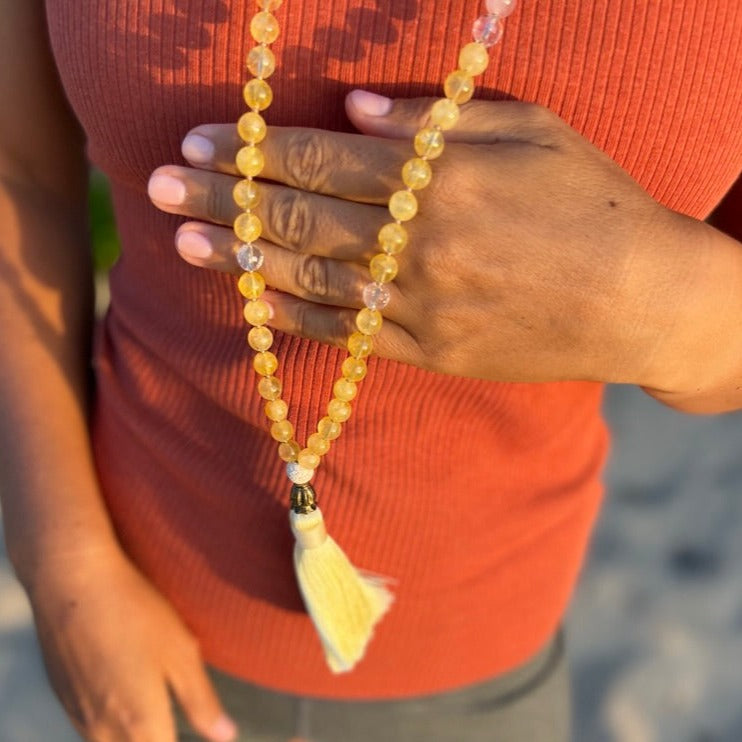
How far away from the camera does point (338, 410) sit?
736mm

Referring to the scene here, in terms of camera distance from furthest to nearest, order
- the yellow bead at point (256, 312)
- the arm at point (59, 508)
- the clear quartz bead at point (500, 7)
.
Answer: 1. the arm at point (59, 508)
2. the yellow bead at point (256, 312)
3. the clear quartz bead at point (500, 7)

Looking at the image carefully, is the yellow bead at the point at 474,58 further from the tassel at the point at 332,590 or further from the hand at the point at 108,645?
the hand at the point at 108,645

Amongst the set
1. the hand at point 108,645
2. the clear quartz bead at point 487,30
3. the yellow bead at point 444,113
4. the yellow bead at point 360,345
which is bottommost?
the hand at point 108,645

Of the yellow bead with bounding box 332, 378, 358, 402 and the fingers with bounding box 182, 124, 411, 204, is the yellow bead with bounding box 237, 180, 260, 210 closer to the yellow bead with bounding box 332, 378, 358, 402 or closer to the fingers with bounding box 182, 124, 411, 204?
the fingers with bounding box 182, 124, 411, 204

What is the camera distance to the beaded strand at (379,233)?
1.99 ft

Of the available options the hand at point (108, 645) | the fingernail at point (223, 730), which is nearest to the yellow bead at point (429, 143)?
the hand at point (108, 645)

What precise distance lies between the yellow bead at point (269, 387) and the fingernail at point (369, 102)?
245 millimetres

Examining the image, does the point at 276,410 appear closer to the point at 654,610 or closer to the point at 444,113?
the point at 444,113

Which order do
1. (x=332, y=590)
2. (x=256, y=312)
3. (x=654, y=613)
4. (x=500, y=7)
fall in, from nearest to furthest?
(x=500, y=7) → (x=256, y=312) → (x=332, y=590) → (x=654, y=613)

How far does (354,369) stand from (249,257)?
13cm

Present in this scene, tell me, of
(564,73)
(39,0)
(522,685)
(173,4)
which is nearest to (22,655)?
(522,685)

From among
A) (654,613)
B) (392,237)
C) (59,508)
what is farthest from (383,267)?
(654,613)

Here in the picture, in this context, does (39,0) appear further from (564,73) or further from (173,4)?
(564,73)

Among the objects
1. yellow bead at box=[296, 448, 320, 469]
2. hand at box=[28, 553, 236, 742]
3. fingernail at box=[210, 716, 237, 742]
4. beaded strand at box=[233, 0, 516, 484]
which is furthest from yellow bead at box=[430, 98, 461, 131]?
fingernail at box=[210, 716, 237, 742]
